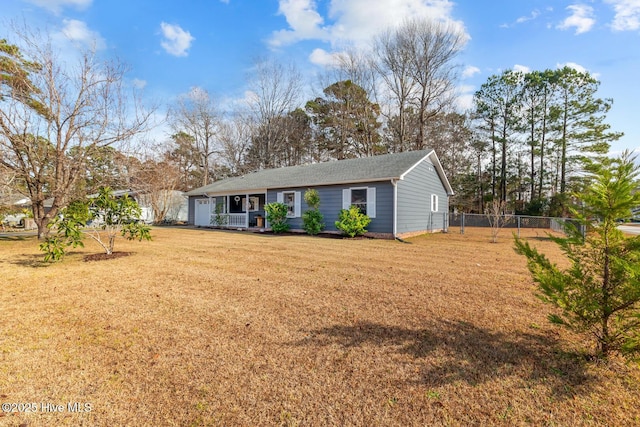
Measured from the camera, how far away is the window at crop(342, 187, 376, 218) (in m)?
12.7

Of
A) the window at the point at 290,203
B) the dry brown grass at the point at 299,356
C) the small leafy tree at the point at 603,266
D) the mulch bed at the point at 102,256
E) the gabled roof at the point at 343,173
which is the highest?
the gabled roof at the point at 343,173

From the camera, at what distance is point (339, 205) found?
44.4 feet

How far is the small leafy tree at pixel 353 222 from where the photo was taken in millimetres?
12234

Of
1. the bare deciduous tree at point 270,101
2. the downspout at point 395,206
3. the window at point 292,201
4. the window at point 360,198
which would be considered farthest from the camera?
the bare deciduous tree at point 270,101

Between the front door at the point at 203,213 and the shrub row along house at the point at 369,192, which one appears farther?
the front door at the point at 203,213

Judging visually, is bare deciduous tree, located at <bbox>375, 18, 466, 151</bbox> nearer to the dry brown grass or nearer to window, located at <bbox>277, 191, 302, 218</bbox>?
window, located at <bbox>277, 191, 302, 218</bbox>

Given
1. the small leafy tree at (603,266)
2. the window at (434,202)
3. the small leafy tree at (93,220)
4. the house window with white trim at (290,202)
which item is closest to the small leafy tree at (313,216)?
the house window with white trim at (290,202)

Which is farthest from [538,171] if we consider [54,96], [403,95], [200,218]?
[54,96]

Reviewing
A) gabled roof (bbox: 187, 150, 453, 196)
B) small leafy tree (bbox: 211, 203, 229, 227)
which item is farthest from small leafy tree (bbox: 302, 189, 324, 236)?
small leafy tree (bbox: 211, 203, 229, 227)

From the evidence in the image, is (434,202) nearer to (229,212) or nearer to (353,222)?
(353,222)

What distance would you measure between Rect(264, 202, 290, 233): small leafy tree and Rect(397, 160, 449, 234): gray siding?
5720 millimetres

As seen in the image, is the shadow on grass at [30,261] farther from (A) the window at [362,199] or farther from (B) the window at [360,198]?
(B) the window at [360,198]

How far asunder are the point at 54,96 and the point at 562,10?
52.3 ft

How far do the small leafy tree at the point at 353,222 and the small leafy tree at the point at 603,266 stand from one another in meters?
9.59
